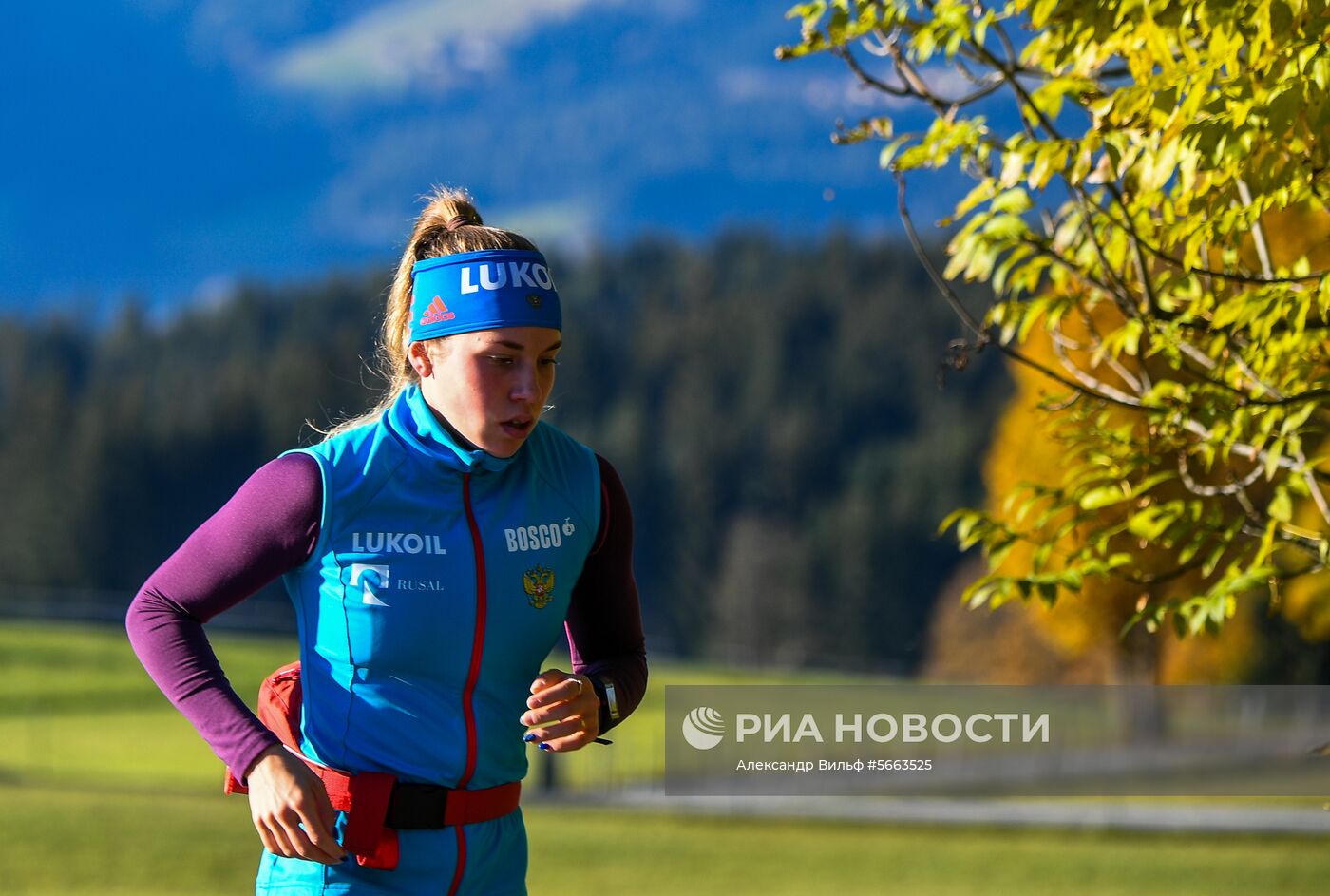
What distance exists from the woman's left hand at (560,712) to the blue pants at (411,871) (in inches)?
9.0

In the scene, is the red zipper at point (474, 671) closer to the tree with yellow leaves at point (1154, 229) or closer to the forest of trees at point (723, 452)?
the tree with yellow leaves at point (1154, 229)

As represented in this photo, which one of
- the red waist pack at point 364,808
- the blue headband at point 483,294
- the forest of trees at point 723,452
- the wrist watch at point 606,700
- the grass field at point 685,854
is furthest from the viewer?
the forest of trees at point 723,452

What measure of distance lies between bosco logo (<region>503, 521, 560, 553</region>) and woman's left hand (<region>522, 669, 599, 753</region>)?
0.24 metres

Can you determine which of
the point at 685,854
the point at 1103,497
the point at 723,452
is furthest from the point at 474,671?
the point at 723,452

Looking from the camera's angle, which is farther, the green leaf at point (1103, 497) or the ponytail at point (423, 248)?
the green leaf at point (1103, 497)

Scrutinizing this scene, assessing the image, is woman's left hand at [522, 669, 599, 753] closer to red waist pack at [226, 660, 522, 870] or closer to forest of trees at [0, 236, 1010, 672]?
red waist pack at [226, 660, 522, 870]

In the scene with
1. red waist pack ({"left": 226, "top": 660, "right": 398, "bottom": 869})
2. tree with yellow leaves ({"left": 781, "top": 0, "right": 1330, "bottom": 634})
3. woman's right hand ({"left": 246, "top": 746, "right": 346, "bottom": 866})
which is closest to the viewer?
woman's right hand ({"left": 246, "top": 746, "right": 346, "bottom": 866})

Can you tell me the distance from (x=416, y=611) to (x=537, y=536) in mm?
281

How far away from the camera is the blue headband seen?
316 cm

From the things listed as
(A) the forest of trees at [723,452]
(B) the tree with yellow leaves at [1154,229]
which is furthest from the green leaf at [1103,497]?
(A) the forest of trees at [723,452]

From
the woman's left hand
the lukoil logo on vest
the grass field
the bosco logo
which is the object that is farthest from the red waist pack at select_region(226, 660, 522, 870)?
the grass field

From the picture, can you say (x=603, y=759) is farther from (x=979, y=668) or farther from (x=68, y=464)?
(x=68, y=464)

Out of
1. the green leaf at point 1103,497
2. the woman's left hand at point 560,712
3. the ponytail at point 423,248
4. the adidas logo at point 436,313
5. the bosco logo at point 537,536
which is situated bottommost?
the woman's left hand at point 560,712

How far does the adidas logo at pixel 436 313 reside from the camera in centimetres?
320
